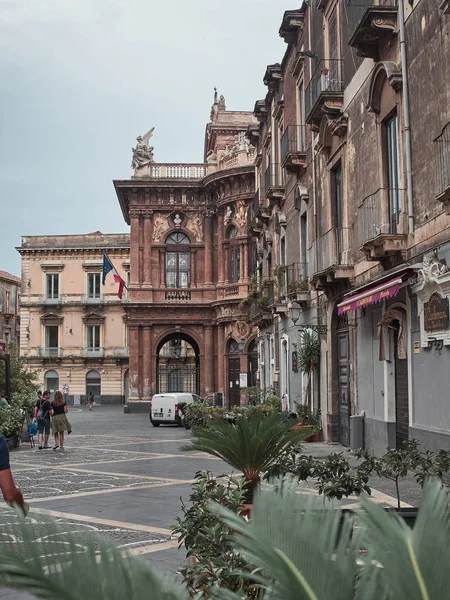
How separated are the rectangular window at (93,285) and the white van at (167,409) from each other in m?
31.8

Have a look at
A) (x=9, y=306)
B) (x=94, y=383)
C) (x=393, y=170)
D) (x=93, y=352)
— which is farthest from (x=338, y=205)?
(x=9, y=306)

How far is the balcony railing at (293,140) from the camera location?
22.8 meters

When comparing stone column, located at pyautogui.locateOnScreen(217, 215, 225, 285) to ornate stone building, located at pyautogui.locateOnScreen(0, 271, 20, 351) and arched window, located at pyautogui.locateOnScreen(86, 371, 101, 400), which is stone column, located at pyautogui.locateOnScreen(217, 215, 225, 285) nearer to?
arched window, located at pyautogui.locateOnScreen(86, 371, 101, 400)

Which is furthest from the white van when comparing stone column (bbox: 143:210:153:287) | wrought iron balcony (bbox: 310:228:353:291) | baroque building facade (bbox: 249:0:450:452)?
wrought iron balcony (bbox: 310:228:353:291)

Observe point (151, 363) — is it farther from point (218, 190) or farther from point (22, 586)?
point (22, 586)

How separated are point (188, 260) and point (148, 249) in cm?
236

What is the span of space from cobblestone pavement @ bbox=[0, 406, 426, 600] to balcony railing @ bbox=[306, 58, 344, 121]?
7.83 m

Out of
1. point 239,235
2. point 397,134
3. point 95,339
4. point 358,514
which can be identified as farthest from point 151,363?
point 358,514

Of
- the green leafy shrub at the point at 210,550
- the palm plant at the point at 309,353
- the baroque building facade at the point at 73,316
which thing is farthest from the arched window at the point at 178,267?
the green leafy shrub at the point at 210,550

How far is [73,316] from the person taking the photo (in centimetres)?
6400

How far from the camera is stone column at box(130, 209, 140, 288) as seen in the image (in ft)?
146

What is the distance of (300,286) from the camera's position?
2183 centimetres

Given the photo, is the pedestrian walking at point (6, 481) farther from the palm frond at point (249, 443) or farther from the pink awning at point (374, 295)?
the pink awning at point (374, 295)

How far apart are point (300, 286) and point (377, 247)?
8660 mm
